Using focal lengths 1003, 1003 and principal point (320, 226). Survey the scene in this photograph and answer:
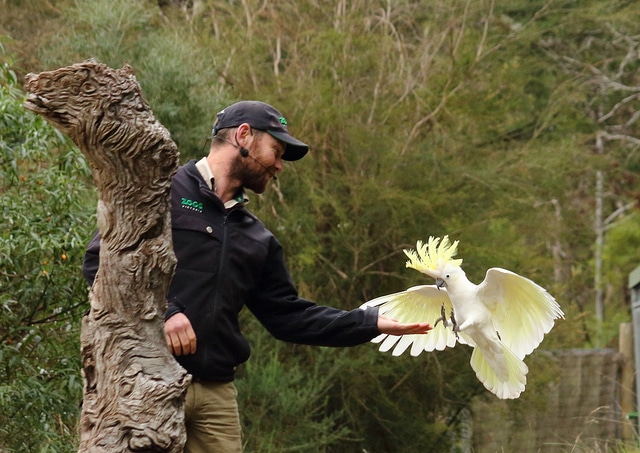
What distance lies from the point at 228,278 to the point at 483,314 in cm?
105

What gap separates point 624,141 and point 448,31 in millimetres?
6596

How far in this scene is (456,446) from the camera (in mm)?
8609

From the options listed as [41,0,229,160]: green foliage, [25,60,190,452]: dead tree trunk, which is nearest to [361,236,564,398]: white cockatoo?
[25,60,190,452]: dead tree trunk

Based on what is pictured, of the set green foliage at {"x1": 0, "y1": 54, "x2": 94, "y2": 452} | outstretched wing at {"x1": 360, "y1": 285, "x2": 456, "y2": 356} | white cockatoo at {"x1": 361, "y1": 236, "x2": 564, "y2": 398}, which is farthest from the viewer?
green foliage at {"x1": 0, "y1": 54, "x2": 94, "y2": 452}

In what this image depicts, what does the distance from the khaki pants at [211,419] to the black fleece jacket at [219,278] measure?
0.04 m

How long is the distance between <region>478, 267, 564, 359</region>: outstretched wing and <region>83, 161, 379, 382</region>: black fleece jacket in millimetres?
629

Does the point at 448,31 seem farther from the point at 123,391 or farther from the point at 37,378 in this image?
the point at 123,391

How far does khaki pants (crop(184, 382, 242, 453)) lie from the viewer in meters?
3.02

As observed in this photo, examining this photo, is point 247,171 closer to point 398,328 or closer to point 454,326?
point 398,328

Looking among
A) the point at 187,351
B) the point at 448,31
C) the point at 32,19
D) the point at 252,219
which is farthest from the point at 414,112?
the point at 187,351

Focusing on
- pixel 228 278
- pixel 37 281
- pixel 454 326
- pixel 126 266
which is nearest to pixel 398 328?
pixel 454 326

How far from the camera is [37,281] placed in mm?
5344

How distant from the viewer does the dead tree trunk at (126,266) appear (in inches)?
96.1

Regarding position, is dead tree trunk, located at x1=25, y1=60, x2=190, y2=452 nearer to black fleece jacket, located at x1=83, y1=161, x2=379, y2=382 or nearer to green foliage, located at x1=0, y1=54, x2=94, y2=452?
black fleece jacket, located at x1=83, y1=161, x2=379, y2=382
